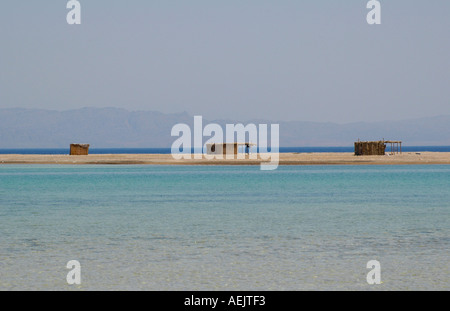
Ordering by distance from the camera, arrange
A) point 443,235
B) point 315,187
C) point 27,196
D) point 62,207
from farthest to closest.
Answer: point 315,187
point 27,196
point 62,207
point 443,235

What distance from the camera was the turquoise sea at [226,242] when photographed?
469 inches

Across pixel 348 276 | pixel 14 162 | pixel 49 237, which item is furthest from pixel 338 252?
pixel 14 162

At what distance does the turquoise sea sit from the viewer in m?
11.9

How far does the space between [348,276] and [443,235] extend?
6244mm

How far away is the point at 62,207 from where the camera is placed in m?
26.3

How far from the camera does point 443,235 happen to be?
1719 centimetres

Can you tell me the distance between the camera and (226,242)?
16297 millimetres

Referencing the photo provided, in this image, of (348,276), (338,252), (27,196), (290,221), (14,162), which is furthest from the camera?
(14,162)

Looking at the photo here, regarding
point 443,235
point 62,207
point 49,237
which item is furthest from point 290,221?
point 62,207
